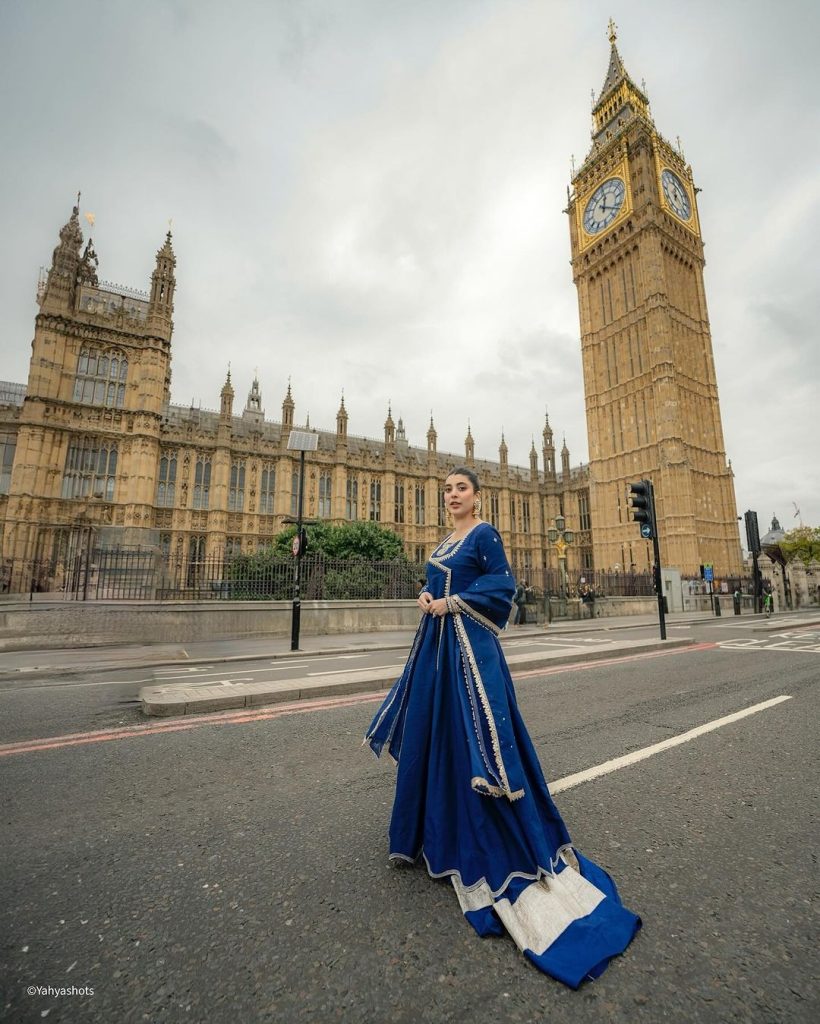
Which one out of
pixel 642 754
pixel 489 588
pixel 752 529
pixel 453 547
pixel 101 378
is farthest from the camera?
pixel 101 378

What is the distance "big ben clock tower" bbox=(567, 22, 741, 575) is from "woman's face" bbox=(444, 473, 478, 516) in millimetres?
40063

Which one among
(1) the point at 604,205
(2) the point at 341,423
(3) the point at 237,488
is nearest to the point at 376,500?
(2) the point at 341,423

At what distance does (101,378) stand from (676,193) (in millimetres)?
53939

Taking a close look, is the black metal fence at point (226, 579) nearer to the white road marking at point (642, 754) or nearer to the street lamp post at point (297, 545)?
the street lamp post at point (297, 545)

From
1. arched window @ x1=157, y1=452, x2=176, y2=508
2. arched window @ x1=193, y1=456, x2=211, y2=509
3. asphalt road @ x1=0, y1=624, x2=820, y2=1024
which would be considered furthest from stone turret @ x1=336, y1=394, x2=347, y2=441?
asphalt road @ x1=0, y1=624, x2=820, y2=1024

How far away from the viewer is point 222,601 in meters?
13.7

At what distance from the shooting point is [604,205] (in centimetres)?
4662

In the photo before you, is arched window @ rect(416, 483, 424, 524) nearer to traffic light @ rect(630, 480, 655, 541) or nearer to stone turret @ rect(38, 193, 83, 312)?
stone turret @ rect(38, 193, 83, 312)

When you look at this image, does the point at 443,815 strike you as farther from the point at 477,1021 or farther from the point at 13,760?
the point at 13,760

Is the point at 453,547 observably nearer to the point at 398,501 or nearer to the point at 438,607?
the point at 438,607

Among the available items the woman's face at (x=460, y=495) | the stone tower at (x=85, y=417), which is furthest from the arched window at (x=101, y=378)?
the woman's face at (x=460, y=495)

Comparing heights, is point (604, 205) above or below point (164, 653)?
above

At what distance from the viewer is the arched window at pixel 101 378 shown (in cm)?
3197

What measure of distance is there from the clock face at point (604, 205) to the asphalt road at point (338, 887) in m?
54.2
